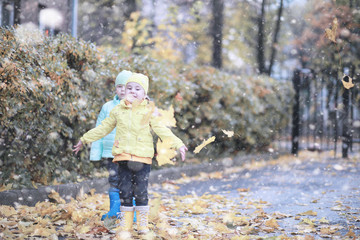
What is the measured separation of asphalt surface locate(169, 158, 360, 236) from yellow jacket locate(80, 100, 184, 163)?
1.47 m

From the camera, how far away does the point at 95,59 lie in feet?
21.2

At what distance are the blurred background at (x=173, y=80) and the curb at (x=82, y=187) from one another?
26 centimetres

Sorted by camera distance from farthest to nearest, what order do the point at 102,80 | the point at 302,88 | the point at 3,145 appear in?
the point at 302,88
the point at 102,80
the point at 3,145

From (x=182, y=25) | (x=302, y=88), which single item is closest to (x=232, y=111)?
(x=302, y=88)

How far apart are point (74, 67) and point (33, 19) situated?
217 inches

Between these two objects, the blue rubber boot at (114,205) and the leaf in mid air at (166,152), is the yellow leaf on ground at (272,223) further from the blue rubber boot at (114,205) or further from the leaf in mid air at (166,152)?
the blue rubber boot at (114,205)

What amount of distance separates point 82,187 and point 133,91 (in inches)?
92.1

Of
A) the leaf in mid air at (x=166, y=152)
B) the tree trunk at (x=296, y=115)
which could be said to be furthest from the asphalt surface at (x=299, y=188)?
the tree trunk at (x=296, y=115)

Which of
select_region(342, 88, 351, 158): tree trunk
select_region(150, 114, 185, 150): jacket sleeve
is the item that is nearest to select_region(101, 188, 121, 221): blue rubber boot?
select_region(150, 114, 185, 150): jacket sleeve

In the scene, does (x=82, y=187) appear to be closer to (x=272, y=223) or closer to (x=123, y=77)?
(x=123, y=77)

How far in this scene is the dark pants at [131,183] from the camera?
164 inches

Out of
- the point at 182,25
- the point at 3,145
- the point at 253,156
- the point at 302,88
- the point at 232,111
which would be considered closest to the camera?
the point at 3,145

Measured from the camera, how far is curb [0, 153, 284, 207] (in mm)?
5066

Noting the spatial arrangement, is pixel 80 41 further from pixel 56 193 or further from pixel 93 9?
pixel 93 9
